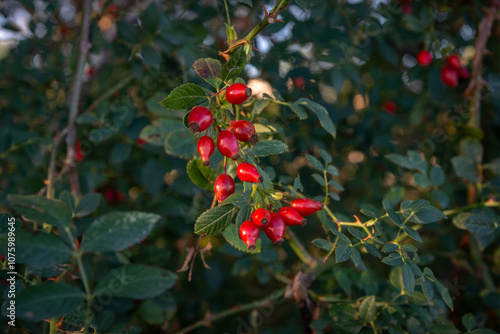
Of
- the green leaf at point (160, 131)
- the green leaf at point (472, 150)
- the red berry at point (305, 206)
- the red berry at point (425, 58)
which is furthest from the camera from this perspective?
the red berry at point (425, 58)

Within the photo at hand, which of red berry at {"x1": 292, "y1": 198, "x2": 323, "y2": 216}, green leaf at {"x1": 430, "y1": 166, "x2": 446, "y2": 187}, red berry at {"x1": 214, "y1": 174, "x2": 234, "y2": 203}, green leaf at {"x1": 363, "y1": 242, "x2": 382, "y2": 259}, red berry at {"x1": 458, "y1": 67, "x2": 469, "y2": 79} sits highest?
red berry at {"x1": 214, "y1": 174, "x2": 234, "y2": 203}

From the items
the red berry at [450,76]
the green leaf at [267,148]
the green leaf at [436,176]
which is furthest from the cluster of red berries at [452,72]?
the green leaf at [267,148]

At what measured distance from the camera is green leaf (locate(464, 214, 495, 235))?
104 centimetres

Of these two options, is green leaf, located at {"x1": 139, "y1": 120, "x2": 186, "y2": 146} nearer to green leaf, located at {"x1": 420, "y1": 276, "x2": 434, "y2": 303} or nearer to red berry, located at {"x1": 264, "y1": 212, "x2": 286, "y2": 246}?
red berry, located at {"x1": 264, "y1": 212, "x2": 286, "y2": 246}

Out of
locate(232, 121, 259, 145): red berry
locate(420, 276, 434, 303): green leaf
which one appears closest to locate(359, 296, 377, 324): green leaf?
locate(420, 276, 434, 303): green leaf

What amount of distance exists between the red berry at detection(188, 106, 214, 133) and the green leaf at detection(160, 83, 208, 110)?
35mm

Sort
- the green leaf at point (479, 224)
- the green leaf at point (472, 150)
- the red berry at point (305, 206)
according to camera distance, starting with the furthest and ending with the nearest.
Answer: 1. the green leaf at point (472, 150)
2. the green leaf at point (479, 224)
3. the red berry at point (305, 206)

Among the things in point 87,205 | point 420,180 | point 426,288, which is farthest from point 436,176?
point 87,205

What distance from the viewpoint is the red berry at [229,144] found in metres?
0.72

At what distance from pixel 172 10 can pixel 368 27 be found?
3.30 feet

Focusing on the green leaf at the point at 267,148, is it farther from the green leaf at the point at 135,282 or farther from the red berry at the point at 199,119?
the green leaf at the point at 135,282

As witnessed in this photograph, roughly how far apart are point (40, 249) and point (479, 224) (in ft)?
3.77

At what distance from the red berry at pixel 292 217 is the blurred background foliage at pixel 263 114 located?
20.8 inches

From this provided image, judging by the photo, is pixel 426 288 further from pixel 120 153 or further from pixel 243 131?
pixel 120 153
